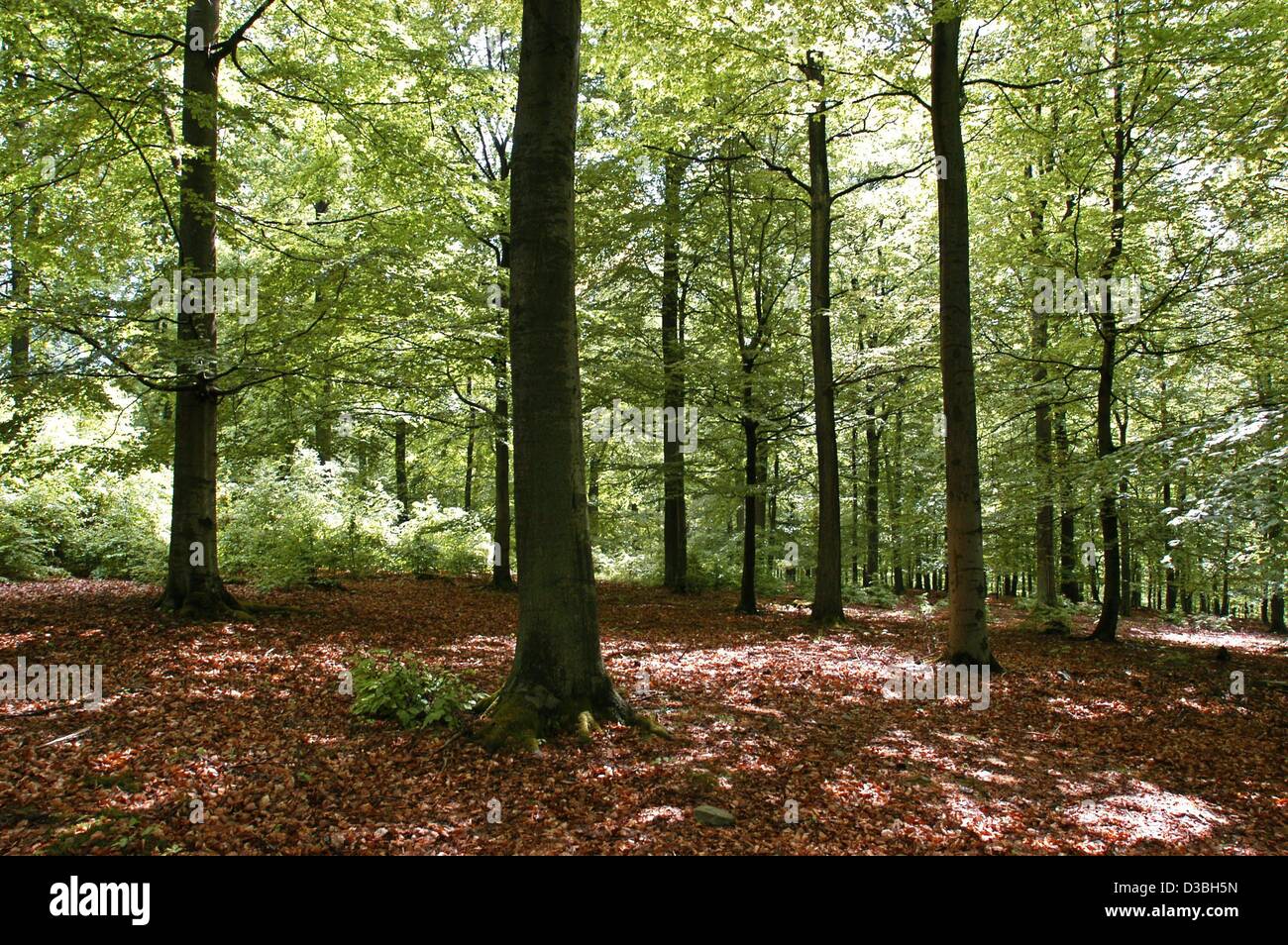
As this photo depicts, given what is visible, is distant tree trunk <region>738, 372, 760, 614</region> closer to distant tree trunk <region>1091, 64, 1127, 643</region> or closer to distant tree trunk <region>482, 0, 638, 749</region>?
distant tree trunk <region>1091, 64, 1127, 643</region>

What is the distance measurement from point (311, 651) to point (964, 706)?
6.92 meters

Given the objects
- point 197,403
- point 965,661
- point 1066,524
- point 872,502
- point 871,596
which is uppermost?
point 197,403

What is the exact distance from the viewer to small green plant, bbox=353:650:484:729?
5.12m

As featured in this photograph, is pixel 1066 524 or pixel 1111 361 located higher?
pixel 1111 361

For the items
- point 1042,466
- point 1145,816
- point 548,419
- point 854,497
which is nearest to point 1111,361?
point 1042,466

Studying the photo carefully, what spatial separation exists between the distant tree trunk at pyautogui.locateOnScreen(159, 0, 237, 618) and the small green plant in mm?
3565

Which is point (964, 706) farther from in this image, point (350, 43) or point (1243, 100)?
point (350, 43)

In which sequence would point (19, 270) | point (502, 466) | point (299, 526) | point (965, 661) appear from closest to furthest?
1. point (19, 270)
2. point (965, 661)
3. point (299, 526)
4. point (502, 466)

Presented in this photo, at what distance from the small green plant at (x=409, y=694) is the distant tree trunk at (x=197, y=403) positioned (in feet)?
11.7

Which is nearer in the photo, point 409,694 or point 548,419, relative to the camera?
point 548,419

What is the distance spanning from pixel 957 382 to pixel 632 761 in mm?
5928

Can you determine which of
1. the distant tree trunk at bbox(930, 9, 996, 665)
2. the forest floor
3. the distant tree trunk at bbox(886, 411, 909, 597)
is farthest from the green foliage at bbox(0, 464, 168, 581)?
the distant tree trunk at bbox(886, 411, 909, 597)

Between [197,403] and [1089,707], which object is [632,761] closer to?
[1089,707]

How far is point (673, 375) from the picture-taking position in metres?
13.8
